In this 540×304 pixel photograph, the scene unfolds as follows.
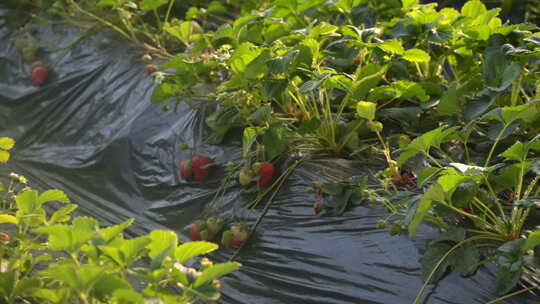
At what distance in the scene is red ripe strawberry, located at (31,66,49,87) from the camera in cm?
320

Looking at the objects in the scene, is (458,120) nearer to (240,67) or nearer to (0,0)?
(240,67)

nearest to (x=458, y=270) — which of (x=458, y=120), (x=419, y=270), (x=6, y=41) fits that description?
(x=419, y=270)

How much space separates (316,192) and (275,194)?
14cm

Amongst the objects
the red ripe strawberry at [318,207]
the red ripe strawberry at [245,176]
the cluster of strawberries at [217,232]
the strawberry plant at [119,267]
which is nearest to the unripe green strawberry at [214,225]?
the cluster of strawberries at [217,232]

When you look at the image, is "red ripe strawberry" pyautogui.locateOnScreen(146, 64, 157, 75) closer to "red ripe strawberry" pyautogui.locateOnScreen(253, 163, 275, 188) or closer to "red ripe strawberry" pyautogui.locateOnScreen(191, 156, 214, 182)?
"red ripe strawberry" pyautogui.locateOnScreen(191, 156, 214, 182)

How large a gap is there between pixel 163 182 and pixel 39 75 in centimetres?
111

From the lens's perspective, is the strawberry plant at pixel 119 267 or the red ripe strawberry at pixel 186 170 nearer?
the strawberry plant at pixel 119 267

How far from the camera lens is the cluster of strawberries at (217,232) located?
193 centimetres

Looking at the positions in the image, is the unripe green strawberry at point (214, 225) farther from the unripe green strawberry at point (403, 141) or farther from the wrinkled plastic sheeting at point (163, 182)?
the unripe green strawberry at point (403, 141)

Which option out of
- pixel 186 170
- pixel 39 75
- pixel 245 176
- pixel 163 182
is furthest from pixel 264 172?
pixel 39 75

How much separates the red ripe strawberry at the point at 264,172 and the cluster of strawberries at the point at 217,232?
16cm

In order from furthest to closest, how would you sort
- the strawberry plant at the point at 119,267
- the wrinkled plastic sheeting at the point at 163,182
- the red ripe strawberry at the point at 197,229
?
the red ripe strawberry at the point at 197,229 → the wrinkled plastic sheeting at the point at 163,182 → the strawberry plant at the point at 119,267

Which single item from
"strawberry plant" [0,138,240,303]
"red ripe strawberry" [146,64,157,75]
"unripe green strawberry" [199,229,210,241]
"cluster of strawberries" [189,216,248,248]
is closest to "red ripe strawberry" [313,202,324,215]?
"cluster of strawberries" [189,216,248,248]

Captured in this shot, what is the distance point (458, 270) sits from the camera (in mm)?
1533
